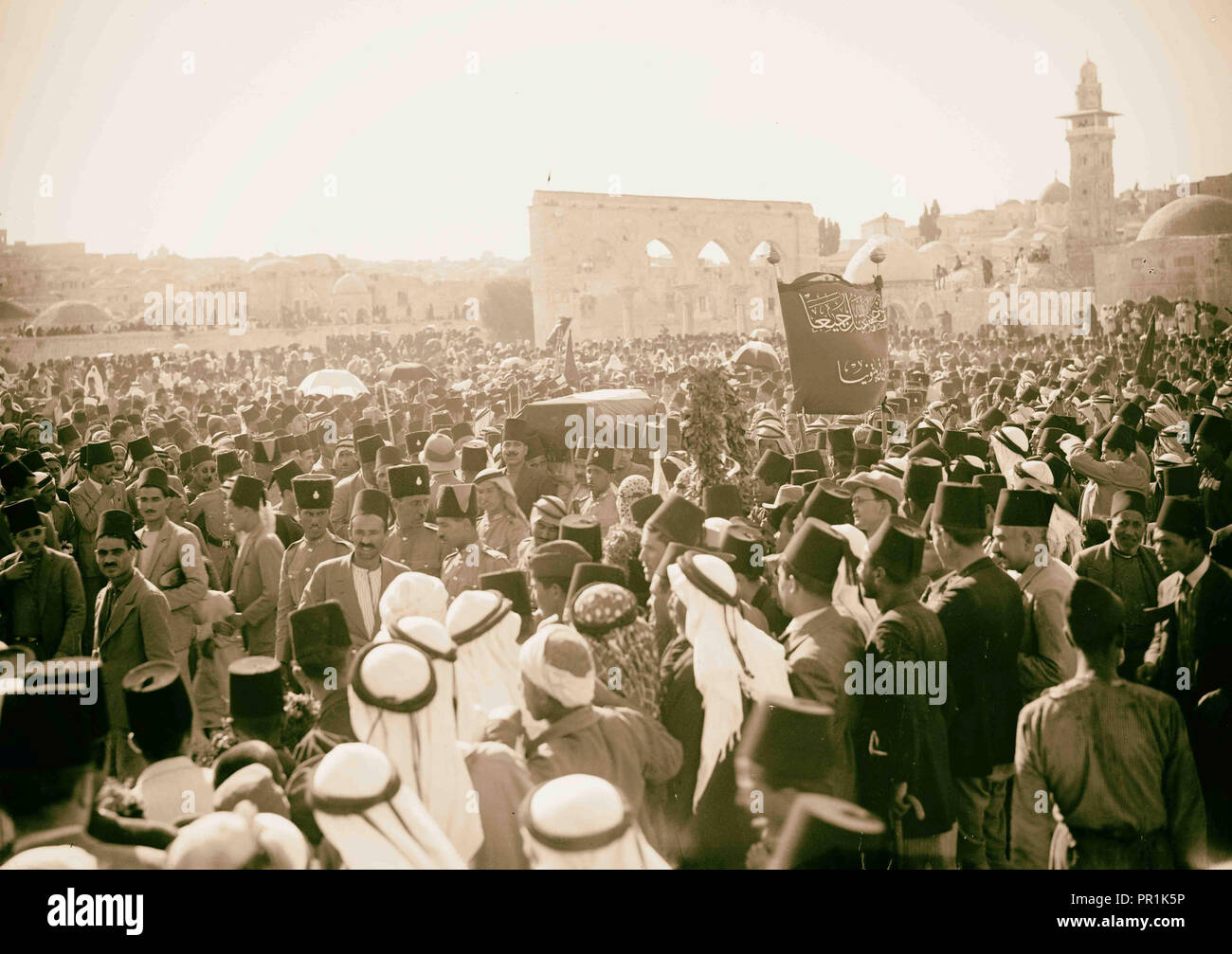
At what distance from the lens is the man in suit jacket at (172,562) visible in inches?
187

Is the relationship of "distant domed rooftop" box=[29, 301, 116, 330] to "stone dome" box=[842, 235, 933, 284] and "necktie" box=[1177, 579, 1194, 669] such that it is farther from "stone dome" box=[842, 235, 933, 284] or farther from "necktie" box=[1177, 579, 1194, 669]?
"necktie" box=[1177, 579, 1194, 669]

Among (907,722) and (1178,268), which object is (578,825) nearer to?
(907,722)

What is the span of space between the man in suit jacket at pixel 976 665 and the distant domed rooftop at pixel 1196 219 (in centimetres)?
3510

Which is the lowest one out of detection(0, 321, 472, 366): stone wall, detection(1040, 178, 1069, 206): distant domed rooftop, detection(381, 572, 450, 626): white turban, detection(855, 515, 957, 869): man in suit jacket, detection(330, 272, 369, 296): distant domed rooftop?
detection(855, 515, 957, 869): man in suit jacket

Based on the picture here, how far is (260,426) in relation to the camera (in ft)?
32.8

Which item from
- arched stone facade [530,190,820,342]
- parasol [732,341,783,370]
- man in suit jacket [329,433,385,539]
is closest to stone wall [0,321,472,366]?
arched stone facade [530,190,820,342]

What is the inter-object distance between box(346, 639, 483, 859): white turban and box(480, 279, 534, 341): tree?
53865 mm

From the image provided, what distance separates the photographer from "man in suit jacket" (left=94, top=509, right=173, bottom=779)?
13.6 feet

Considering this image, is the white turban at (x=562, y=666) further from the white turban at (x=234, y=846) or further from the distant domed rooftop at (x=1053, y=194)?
the distant domed rooftop at (x=1053, y=194)

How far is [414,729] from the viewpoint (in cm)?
248
